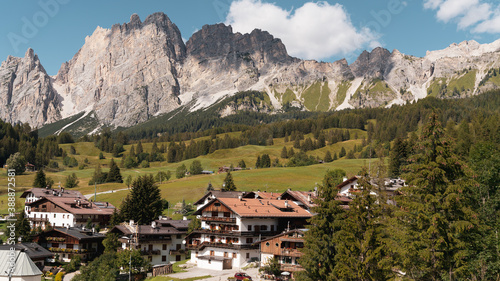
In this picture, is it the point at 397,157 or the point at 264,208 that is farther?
the point at 397,157

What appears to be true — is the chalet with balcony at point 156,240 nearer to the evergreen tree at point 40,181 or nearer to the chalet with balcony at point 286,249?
the chalet with balcony at point 286,249

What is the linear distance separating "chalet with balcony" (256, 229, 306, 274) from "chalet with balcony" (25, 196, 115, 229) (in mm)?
49693

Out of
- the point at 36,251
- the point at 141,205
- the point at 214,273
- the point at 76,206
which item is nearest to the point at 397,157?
the point at 141,205

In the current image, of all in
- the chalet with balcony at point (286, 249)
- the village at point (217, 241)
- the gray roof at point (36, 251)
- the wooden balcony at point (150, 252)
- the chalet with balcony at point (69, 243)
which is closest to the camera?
the chalet with balcony at point (286, 249)

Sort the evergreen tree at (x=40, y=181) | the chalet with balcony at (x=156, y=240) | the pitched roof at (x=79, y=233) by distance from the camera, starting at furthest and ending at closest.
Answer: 1. the evergreen tree at (x=40, y=181)
2. the pitched roof at (x=79, y=233)
3. the chalet with balcony at (x=156, y=240)

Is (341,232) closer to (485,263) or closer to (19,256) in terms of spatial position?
(485,263)

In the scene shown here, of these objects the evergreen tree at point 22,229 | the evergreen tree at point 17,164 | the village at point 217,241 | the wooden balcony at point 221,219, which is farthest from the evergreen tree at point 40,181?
the wooden balcony at point 221,219

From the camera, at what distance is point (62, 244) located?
7712 centimetres

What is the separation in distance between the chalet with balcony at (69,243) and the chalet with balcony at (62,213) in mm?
13351

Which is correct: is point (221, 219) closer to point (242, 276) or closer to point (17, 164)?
point (242, 276)

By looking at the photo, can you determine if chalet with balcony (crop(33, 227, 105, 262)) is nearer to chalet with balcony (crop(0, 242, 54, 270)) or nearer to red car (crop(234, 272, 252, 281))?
chalet with balcony (crop(0, 242, 54, 270))

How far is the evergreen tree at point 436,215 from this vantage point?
108 ft

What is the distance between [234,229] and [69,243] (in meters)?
31.6

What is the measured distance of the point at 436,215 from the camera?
3278 centimetres
